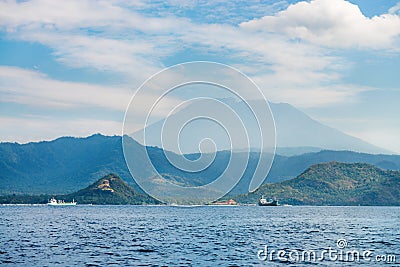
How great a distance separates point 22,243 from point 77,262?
20.4 m

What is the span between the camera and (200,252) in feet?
181

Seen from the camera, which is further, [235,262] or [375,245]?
[375,245]

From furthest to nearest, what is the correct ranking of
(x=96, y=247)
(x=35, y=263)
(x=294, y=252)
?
(x=96, y=247), (x=294, y=252), (x=35, y=263)

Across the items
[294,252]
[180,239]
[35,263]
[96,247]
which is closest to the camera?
[35,263]

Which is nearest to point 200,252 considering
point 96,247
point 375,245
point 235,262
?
point 235,262

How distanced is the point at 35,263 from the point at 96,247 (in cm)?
1248

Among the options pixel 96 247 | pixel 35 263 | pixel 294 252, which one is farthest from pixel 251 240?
pixel 35 263

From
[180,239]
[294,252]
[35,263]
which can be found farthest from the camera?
[180,239]

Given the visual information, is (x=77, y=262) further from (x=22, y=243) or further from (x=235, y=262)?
(x=22, y=243)

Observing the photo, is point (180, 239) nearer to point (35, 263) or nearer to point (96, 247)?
point (96, 247)

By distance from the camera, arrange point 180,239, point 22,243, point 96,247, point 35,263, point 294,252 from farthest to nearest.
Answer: point 180,239, point 22,243, point 96,247, point 294,252, point 35,263

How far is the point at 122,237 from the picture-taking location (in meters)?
72.7

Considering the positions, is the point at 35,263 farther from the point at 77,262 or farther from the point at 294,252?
the point at 294,252

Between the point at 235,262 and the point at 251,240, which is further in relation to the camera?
the point at 251,240
